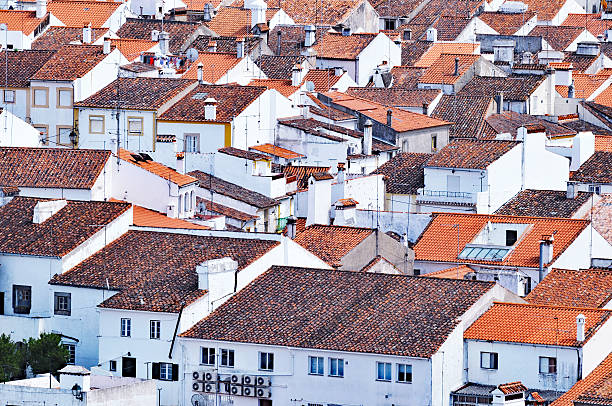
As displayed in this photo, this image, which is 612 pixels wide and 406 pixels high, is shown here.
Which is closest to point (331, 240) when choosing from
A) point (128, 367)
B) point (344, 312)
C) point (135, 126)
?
point (344, 312)

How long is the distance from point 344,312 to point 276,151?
81.5ft

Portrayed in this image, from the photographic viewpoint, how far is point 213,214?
74688 millimetres

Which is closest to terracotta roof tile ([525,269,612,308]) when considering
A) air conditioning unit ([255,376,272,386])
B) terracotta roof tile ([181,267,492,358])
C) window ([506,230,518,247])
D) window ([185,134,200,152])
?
terracotta roof tile ([181,267,492,358])

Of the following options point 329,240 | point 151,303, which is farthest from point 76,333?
point 329,240

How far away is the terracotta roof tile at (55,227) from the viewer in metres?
63.4

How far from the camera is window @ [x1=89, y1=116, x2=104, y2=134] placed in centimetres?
8344

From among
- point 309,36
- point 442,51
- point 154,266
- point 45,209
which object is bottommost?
point 154,266

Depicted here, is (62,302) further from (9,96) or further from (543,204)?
(9,96)

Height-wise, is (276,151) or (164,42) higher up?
A: (164,42)

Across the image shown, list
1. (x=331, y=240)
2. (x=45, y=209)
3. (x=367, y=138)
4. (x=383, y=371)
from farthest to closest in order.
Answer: (x=367, y=138) < (x=331, y=240) < (x=45, y=209) < (x=383, y=371)

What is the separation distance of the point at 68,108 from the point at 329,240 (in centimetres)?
1960

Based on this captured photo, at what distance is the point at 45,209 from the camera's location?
65.2 meters

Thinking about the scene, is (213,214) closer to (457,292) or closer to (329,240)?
(329,240)

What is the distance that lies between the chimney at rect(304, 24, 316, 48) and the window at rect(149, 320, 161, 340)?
50055 mm
